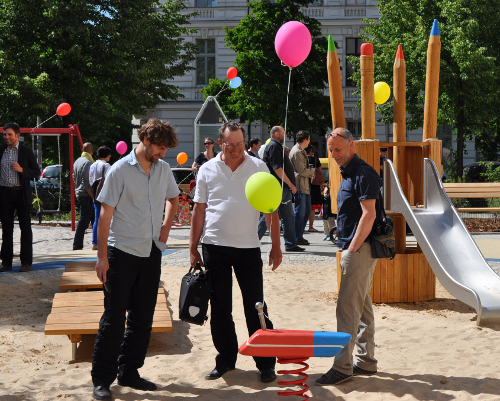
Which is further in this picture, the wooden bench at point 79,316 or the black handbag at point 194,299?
the wooden bench at point 79,316

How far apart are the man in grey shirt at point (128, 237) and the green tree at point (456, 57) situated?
66.1ft

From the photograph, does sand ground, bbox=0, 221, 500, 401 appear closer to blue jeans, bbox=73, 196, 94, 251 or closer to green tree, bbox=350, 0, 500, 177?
blue jeans, bbox=73, 196, 94, 251

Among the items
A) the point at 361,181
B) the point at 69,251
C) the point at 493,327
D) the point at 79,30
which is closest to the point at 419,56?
the point at 79,30

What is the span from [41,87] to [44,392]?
19.1 meters

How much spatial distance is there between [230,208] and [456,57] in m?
20.2

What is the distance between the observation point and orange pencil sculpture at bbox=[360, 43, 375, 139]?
20.8 feet

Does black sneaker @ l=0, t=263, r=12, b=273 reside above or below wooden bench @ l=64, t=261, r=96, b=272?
below

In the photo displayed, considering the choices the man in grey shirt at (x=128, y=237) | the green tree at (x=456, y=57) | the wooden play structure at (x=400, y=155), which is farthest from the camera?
the green tree at (x=456, y=57)

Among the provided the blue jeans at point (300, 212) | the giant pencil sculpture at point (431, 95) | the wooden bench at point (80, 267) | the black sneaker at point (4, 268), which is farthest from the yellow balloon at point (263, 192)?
the blue jeans at point (300, 212)

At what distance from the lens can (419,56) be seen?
78.4 ft

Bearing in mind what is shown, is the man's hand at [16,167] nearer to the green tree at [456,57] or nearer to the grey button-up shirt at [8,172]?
the grey button-up shirt at [8,172]

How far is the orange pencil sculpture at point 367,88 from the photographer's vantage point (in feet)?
20.8

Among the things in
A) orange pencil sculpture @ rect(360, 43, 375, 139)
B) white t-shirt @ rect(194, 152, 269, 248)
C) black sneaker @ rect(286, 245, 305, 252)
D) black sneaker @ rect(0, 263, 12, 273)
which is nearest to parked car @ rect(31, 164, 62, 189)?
black sneaker @ rect(0, 263, 12, 273)

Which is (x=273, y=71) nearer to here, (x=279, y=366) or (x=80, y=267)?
(x=80, y=267)
